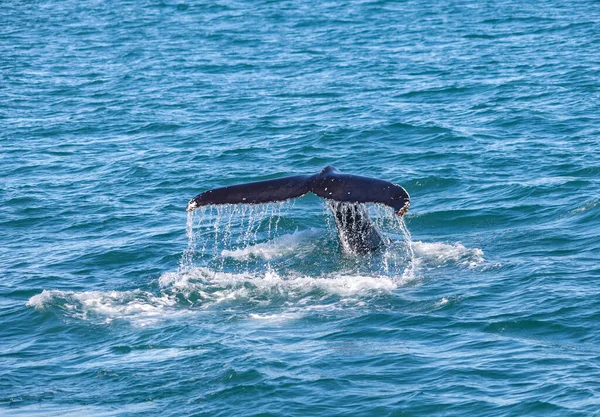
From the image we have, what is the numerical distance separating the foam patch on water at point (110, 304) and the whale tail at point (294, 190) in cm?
167

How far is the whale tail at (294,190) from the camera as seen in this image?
44.5 ft

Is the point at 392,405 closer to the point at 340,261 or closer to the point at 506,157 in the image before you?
the point at 340,261

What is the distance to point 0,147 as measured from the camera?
83.5 feet

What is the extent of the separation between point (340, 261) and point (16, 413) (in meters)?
5.60

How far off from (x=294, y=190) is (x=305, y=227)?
4.63 metres

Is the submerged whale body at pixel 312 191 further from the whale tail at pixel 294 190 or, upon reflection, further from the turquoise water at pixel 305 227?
the turquoise water at pixel 305 227

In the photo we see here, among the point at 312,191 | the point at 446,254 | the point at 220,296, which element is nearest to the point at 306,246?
the point at 446,254

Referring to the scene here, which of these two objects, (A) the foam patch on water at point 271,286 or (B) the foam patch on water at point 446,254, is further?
(B) the foam patch on water at point 446,254

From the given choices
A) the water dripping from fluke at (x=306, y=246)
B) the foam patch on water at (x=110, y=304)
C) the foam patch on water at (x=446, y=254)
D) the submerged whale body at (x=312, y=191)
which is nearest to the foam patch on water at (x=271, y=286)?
the water dripping from fluke at (x=306, y=246)

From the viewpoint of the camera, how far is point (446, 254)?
16094 millimetres

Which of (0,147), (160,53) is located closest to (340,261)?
(0,147)

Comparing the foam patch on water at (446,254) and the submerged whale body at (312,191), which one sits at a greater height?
the submerged whale body at (312,191)

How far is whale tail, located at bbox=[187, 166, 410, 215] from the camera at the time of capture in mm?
13555

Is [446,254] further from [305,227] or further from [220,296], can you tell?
[220,296]
